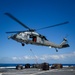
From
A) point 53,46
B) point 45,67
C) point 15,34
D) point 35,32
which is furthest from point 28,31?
point 45,67

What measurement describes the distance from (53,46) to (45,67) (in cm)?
1042

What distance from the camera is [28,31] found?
5488 centimetres

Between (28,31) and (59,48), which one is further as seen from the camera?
(59,48)

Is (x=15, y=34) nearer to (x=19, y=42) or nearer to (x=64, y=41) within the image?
(x=19, y=42)

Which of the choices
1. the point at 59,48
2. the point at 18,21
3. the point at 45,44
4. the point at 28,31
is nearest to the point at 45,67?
the point at 59,48

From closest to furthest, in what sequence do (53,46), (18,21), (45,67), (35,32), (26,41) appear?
(18,21) → (26,41) → (35,32) → (53,46) → (45,67)

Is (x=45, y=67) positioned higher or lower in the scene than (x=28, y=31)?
lower

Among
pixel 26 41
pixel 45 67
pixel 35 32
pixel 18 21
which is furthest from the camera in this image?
pixel 45 67

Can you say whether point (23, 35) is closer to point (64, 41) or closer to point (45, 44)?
point (45, 44)

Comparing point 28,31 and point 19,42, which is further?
point 28,31

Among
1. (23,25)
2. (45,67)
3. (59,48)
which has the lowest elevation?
(45,67)

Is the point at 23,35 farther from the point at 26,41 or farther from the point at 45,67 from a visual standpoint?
the point at 45,67

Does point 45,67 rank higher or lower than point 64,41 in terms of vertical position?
lower

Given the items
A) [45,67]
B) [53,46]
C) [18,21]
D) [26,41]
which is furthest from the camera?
[45,67]
